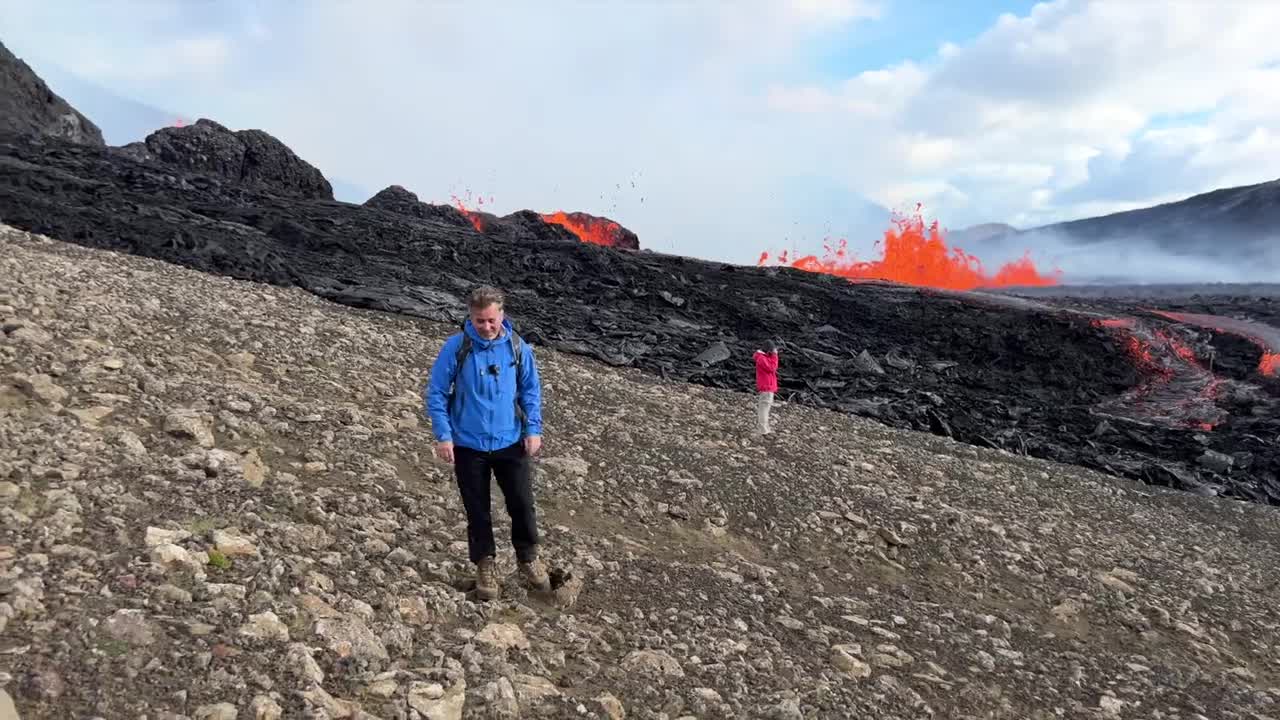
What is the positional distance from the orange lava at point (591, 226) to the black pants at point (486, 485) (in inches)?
1924

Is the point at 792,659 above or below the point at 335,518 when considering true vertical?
below

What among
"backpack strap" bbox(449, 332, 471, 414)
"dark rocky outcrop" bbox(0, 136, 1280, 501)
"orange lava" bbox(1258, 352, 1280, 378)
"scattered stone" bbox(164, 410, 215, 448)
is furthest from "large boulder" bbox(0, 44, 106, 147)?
"orange lava" bbox(1258, 352, 1280, 378)

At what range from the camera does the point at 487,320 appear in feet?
16.6

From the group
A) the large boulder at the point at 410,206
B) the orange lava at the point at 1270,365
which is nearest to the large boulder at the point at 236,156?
the large boulder at the point at 410,206

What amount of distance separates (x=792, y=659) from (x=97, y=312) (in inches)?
355

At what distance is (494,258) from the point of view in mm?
29219

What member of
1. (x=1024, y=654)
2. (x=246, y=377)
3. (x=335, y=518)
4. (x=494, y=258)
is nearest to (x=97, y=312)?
(x=246, y=377)

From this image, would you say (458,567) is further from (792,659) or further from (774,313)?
(774,313)

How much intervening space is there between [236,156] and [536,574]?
41.8m

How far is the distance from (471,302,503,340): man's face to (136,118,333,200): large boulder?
117 ft

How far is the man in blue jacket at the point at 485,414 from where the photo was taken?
16.9 feet

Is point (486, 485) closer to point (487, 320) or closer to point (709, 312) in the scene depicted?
point (487, 320)

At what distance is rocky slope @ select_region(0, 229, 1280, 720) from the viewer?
4148 millimetres

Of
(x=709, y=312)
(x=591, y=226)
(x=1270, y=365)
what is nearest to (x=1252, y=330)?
(x=1270, y=365)
